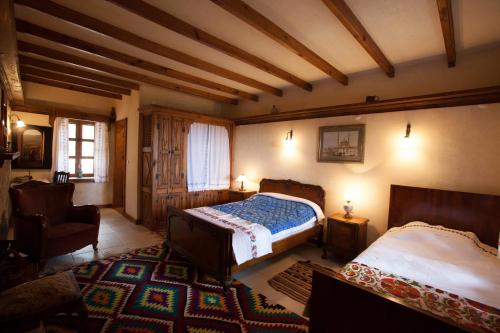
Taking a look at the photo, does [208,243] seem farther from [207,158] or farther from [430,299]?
[207,158]

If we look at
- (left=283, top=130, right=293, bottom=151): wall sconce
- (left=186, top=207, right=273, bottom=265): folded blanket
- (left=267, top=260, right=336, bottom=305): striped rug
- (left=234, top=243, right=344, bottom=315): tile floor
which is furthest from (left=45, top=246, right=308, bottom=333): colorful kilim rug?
(left=283, top=130, right=293, bottom=151): wall sconce

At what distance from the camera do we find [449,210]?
8.70 feet

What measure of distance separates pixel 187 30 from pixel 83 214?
2.70 meters

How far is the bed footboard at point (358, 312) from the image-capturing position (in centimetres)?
114

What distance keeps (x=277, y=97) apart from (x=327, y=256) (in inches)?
116

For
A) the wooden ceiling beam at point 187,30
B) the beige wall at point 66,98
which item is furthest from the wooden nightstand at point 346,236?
the beige wall at point 66,98

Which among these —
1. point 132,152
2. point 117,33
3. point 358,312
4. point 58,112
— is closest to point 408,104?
point 358,312

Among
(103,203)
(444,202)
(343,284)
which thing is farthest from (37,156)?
(444,202)

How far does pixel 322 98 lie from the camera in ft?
12.9

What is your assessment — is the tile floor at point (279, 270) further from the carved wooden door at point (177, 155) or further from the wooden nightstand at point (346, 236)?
the carved wooden door at point (177, 155)

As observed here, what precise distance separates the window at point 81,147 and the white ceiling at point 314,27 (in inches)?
113

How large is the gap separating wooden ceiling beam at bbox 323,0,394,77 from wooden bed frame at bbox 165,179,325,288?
208cm

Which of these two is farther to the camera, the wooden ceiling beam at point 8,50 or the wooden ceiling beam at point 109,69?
the wooden ceiling beam at point 109,69

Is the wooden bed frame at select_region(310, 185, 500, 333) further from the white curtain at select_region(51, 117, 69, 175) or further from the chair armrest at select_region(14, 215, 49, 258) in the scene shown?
the white curtain at select_region(51, 117, 69, 175)
